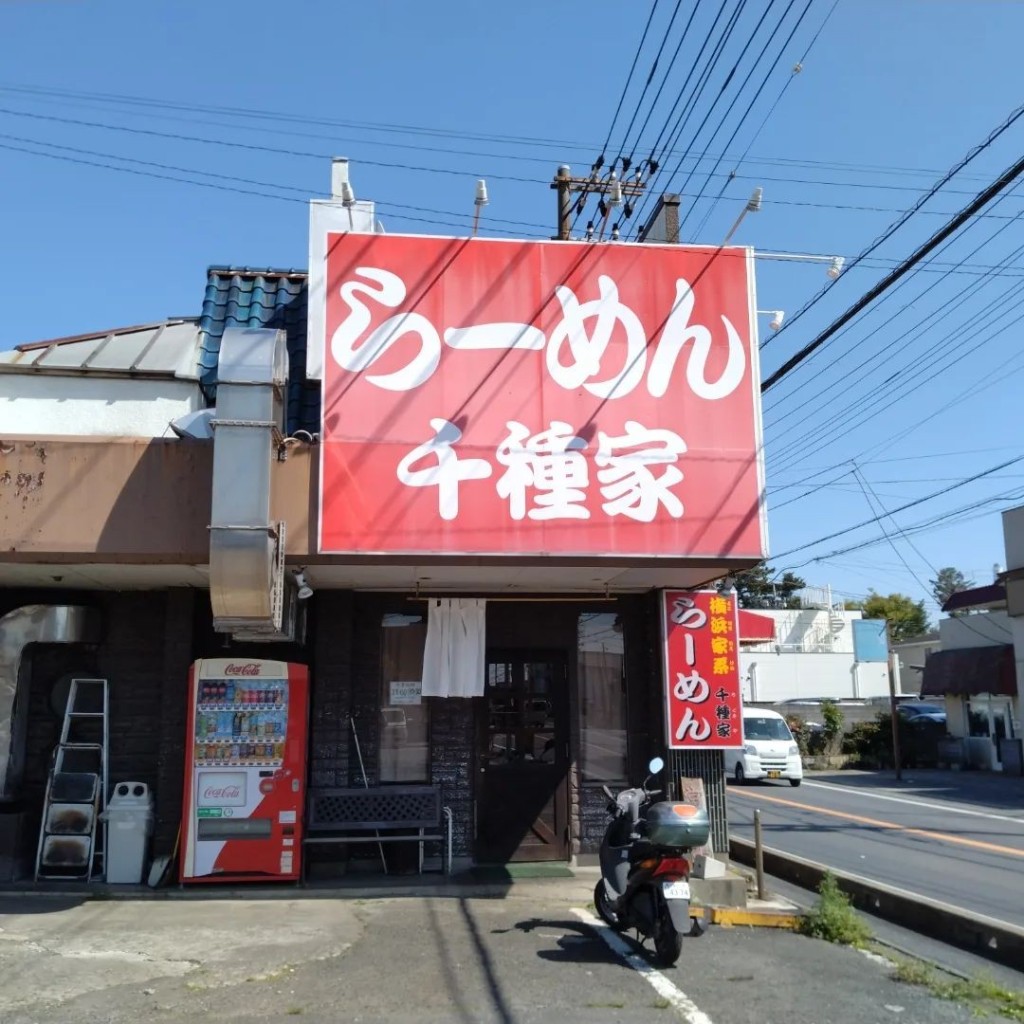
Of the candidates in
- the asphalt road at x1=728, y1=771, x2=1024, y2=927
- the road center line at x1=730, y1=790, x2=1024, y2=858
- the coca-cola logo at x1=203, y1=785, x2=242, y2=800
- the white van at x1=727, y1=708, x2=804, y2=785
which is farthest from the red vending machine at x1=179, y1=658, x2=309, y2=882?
the white van at x1=727, y1=708, x2=804, y2=785

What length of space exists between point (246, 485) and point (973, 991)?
6623 mm

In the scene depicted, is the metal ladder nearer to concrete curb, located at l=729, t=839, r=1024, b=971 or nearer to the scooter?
the scooter

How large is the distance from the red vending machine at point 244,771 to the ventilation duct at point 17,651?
1528mm

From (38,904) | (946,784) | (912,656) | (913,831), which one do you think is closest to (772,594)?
(912,656)

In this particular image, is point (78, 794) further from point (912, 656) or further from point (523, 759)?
point (912, 656)

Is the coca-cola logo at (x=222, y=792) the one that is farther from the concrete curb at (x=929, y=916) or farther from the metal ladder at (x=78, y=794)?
the concrete curb at (x=929, y=916)

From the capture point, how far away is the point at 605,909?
8.02m

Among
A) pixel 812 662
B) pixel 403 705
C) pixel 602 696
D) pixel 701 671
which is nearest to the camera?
pixel 701 671

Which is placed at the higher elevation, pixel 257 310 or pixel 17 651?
pixel 257 310

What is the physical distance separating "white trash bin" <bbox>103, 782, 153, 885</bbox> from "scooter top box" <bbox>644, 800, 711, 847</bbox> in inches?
217

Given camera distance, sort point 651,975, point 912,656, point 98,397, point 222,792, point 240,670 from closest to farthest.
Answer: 1. point 651,975
2. point 222,792
3. point 240,670
4. point 98,397
5. point 912,656

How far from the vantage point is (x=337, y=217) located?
34.9 feet

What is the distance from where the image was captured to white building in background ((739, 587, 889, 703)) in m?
51.6

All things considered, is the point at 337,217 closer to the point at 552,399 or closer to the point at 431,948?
the point at 552,399
